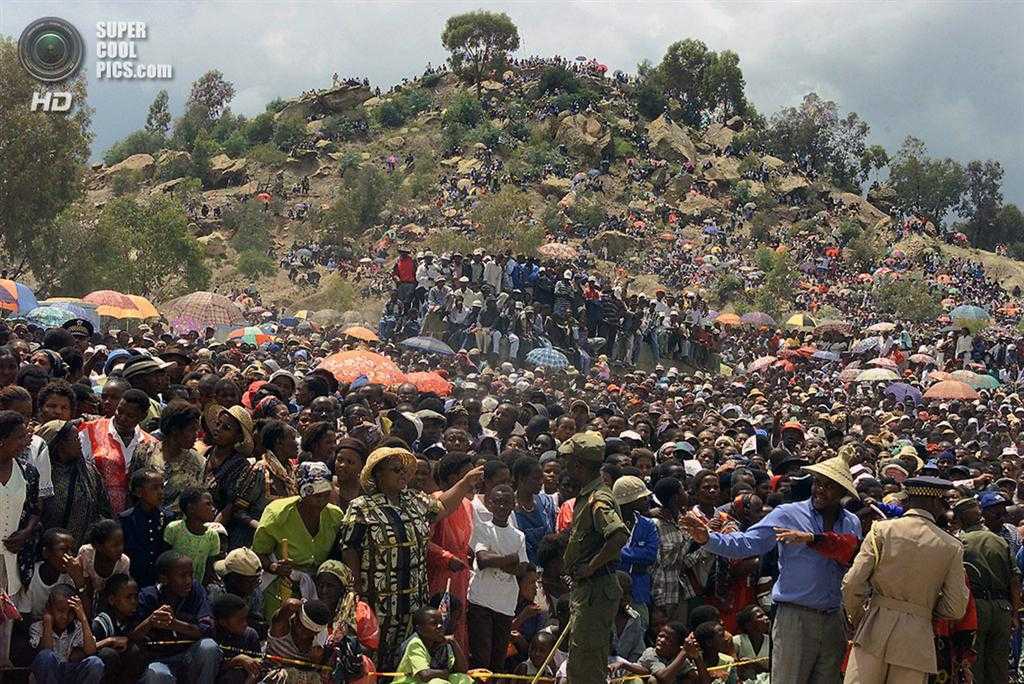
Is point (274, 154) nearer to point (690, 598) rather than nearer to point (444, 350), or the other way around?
point (444, 350)

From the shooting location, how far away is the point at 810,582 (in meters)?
6.32

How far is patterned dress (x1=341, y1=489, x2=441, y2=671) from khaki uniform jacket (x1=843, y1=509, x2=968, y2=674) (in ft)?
7.33

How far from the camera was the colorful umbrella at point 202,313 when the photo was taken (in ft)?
68.5

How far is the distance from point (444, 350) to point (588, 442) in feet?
46.9

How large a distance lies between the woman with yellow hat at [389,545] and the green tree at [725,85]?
261ft

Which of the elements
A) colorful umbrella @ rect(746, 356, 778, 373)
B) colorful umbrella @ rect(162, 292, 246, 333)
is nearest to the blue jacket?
colorful umbrella @ rect(162, 292, 246, 333)

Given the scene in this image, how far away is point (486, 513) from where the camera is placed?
741 cm

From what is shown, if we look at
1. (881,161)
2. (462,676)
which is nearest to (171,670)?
(462,676)

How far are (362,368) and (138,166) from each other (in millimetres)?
58765

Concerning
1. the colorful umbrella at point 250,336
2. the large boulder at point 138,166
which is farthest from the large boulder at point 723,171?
the colorful umbrella at point 250,336

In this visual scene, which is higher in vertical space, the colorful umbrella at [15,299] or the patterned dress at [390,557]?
the colorful umbrella at [15,299]

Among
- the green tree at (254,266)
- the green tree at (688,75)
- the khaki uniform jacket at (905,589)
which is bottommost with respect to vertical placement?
the khaki uniform jacket at (905,589)

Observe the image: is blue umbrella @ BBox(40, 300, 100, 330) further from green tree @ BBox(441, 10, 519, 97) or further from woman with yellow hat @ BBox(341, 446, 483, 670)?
green tree @ BBox(441, 10, 519, 97)

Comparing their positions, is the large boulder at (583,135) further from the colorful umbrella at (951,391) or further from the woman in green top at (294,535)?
the woman in green top at (294,535)
